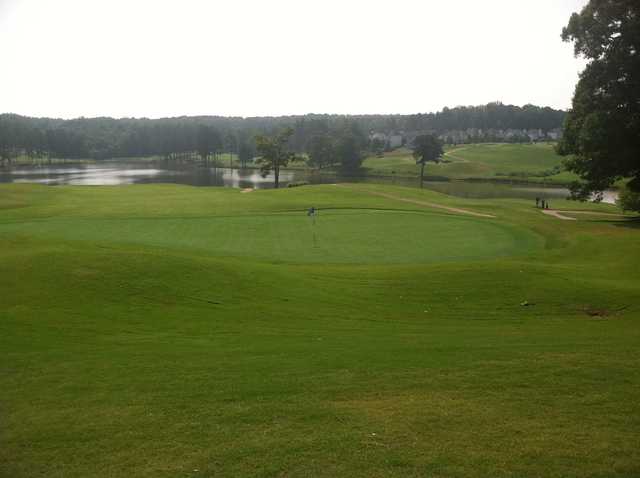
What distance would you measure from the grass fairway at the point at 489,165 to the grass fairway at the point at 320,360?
90.8 meters

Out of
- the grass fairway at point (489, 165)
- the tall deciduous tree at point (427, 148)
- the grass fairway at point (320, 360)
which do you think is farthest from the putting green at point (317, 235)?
the tall deciduous tree at point (427, 148)

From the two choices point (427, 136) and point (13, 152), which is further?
point (13, 152)

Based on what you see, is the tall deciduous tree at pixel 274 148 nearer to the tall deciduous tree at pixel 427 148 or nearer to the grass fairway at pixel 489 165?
the tall deciduous tree at pixel 427 148

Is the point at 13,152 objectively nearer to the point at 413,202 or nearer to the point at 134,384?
the point at 413,202

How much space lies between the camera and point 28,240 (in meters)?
24.3

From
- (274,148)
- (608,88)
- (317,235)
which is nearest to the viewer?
(317,235)

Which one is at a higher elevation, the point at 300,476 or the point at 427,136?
the point at 427,136

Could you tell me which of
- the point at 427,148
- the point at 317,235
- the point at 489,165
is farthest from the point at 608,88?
the point at 489,165

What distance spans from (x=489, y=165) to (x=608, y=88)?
9978 centimetres

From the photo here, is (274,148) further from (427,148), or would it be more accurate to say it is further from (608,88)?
(608,88)

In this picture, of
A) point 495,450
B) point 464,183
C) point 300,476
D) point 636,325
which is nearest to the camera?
point 300,476

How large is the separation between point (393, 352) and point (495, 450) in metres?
4.43

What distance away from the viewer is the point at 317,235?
96.9 ft

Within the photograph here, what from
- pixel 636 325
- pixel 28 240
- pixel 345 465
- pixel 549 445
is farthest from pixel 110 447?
pixel 28 240
